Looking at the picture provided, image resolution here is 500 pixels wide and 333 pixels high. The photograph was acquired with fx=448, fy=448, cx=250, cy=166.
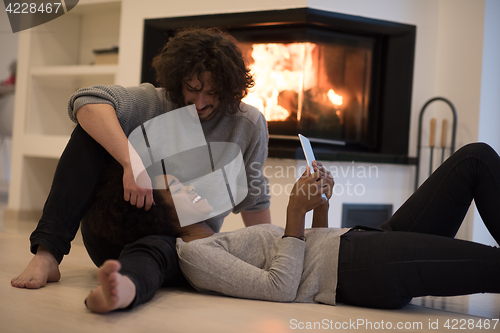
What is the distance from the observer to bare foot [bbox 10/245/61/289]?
3.47ft

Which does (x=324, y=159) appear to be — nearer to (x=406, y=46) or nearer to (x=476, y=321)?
(x=406, y=46)

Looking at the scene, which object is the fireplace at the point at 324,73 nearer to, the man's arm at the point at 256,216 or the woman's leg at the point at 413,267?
the man's arm at the point at 256,216

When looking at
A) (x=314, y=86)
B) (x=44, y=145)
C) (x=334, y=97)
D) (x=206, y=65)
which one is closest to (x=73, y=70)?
(x=44, y=145)

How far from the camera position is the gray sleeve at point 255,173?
1.45 meters

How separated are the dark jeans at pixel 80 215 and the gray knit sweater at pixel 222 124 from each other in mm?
139

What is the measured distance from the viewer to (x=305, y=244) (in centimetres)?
105

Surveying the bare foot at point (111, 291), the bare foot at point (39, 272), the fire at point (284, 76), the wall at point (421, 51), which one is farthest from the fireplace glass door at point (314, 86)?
the bare foot at point (111, 291)

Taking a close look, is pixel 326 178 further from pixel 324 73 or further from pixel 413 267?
pixel 324 73

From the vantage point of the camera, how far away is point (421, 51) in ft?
8.00

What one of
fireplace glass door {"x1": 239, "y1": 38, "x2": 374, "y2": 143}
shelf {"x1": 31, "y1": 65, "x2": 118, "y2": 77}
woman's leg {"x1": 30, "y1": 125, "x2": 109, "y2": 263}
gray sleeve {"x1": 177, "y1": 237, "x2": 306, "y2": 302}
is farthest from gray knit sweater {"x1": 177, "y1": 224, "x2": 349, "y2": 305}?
shelf {"x1": 31, "y1": 65, "x2": 118, "y2": 77}

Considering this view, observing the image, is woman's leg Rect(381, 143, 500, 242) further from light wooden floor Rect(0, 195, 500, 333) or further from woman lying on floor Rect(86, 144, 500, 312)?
light wooden floor Rect(0, 195, 500, 333)

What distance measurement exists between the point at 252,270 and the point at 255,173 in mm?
499

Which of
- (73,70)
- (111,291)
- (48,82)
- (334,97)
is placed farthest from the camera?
(48,82)

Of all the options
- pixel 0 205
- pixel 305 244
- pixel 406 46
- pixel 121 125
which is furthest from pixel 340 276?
pixel 0 205
